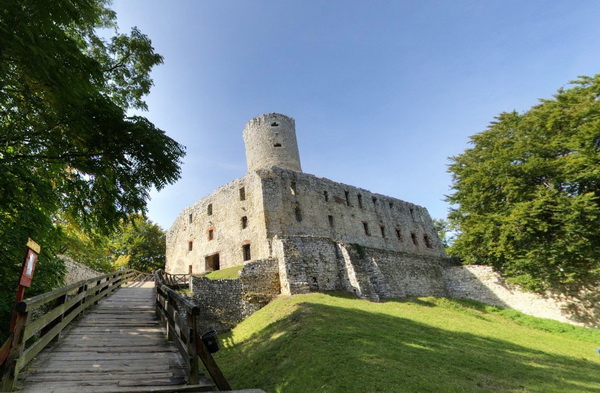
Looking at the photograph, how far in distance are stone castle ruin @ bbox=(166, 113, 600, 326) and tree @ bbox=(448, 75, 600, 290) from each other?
3208 mm

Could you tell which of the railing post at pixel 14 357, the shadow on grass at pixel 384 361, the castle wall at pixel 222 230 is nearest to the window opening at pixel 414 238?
the castle wall at pixel 222 230

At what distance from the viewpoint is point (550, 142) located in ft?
58.5

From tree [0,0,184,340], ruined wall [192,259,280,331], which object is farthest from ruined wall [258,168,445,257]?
tree [0,0,184,340]

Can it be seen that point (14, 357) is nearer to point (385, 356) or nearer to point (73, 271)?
point (385, 356)

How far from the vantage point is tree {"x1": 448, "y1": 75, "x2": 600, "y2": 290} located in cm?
1588

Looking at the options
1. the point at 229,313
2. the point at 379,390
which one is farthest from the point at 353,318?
the point at 229,313

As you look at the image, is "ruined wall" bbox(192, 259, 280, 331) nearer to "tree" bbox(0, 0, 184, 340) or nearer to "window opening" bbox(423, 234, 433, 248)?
"tree" bbox(0, 0, 184, 340)

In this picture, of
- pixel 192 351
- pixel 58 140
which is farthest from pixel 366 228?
pixel 192 351

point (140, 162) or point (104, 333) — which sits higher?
point (140, 162)

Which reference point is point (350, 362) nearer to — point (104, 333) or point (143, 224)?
point (104, 333)

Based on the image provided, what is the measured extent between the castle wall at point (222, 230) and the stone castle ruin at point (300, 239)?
84 millimetres

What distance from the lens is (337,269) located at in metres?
18.4

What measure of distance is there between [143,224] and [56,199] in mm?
29528

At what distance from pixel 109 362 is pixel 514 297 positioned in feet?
77.5
